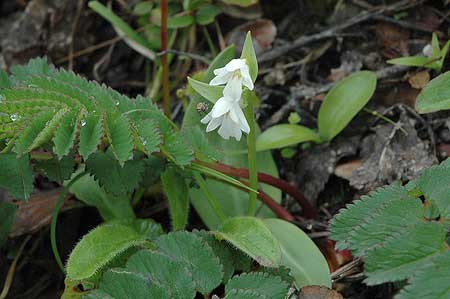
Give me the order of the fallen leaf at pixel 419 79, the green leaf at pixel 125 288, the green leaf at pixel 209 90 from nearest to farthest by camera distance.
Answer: the green leaf at pixel 125 288
the green leaf at pixel 209 90
the fallen leaf at pixel 419 79

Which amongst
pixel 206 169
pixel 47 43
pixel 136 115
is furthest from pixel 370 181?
pixel 47 43

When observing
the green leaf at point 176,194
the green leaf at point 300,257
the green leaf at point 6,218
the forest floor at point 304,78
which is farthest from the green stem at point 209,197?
Result: the green leaf at point 6,218

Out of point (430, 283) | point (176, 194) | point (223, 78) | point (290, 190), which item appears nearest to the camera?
point (430, 283)

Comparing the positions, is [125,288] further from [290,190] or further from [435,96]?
[435,96]

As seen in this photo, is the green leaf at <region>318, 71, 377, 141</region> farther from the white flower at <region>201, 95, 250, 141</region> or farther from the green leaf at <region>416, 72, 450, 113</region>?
the white flower at <region>201, 95, 250, 141</region>

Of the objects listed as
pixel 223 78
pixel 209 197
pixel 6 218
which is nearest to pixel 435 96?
pixel 223 78

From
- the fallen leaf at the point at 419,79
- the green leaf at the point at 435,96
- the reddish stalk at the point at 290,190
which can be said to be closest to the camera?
the green leaf at the point at 435,96

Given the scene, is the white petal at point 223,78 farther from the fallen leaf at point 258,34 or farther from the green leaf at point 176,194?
the fallen leaf at point 258,34
